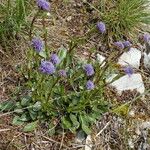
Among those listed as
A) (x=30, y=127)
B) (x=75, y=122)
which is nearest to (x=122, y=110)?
(x=75, y=122)

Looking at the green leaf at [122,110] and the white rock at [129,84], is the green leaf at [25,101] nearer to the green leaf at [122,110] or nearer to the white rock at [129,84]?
the green leaf at [122,110]

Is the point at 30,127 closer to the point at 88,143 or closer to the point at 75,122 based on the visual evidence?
the point at 75,122

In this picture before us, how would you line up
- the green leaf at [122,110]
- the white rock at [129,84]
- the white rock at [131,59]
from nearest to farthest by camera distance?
the green leaf at [122,110] → the white rock at [129,84] → the white rock at [131,59]

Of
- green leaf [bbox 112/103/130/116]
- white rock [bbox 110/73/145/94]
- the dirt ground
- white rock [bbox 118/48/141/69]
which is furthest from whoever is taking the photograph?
white rock [bbox 118/48/141/69]

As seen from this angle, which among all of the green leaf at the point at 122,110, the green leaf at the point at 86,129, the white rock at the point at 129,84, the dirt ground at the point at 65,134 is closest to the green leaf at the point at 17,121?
the dirt ground at the point at 65,134

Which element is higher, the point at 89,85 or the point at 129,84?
the point at 89,85

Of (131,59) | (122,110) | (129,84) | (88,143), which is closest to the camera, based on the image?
(88,143)

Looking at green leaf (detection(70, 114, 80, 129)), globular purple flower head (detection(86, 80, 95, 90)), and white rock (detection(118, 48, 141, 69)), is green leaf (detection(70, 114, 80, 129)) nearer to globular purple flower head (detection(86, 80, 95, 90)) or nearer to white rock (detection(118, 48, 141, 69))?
globular purple flower head (detection(86, 80, 95, 90))

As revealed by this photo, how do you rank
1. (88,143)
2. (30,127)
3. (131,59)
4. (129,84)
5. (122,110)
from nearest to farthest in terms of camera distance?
(30,127) < (88,143) < (122,110) < (129,84) < (131,59)

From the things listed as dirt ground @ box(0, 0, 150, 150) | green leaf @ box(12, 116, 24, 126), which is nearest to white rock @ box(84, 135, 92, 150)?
dirt ground @ box(0, 0, 150, 150)
